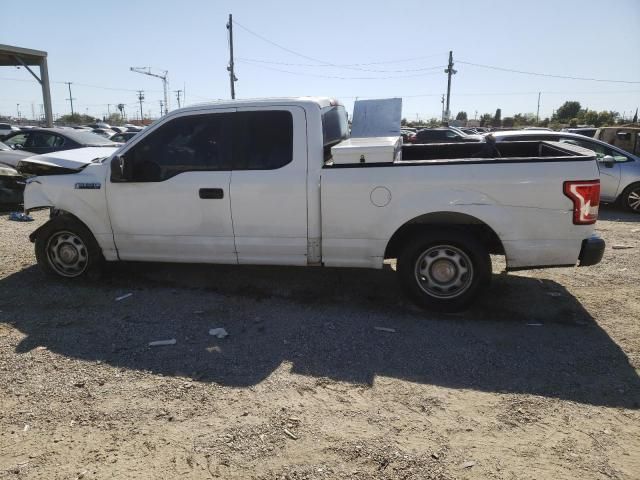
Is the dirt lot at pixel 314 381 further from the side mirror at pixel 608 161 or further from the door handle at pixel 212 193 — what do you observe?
the side mirror at pixel 608 161

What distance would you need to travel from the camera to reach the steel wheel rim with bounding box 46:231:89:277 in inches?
210

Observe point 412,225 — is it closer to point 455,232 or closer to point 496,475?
point 455,232

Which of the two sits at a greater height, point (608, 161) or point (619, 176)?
point (608, 161)

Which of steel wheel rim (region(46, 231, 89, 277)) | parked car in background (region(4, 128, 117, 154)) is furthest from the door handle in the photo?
parked car in background (region(4, 128, 117, 154))

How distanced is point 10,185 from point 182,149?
6.92m

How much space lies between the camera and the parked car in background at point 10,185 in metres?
9.48

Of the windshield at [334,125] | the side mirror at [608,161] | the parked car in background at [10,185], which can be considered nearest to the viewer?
the windshield at [334,125]

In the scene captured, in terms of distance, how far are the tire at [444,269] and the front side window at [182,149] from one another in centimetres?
204

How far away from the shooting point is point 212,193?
4.65 m

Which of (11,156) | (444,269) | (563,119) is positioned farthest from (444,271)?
(563,119)

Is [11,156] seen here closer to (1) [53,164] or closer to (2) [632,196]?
(1) [53,164]

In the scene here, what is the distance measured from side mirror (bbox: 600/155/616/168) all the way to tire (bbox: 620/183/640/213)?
63cm

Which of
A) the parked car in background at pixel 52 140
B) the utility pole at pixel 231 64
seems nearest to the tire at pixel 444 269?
the parked car in background at pixel 52 140

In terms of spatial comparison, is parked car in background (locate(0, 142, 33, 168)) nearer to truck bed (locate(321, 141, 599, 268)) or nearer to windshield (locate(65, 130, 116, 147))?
windshield (locate(65, 130, 116, 147))
